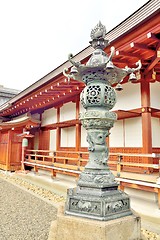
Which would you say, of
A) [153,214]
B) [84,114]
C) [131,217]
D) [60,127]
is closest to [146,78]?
[153,214]

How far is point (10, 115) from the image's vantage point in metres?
14.0

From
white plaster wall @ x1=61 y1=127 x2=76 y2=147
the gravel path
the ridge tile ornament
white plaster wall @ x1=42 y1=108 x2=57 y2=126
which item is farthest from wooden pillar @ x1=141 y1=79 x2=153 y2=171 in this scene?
white plaster wall @ x1=42 y1=108 x2=57 y2=126

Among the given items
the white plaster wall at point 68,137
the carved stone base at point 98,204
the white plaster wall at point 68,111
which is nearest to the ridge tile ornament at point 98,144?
the carved stone base at point 98,204

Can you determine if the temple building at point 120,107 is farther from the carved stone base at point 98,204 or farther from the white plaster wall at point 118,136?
the carved stone base at point 98,204

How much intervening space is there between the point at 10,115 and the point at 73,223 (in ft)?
43.3

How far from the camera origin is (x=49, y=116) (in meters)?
10.1

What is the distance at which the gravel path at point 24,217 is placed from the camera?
2982mm

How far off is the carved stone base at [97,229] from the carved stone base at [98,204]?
0.07 m

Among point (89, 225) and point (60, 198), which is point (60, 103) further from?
point (89, 225)

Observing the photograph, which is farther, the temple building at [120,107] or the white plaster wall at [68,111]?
the white plaster wall at [68,111]

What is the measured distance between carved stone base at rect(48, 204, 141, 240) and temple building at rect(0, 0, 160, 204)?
1844 mm

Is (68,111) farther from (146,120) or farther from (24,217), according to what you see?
(24,217)

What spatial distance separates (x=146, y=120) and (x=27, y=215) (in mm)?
3732

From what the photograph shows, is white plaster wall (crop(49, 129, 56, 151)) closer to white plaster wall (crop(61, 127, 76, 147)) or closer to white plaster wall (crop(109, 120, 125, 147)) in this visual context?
white plaster wall (crop(61, 127, 76, 147))
